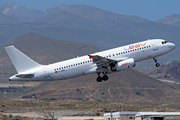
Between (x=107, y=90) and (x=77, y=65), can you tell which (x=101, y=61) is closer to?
(x=77, y=65)

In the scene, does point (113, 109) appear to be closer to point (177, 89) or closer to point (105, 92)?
point (105, 92)

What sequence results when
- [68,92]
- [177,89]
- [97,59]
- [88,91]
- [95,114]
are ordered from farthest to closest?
[177,89], [88,91], [68,92], [95,114], [97,59]

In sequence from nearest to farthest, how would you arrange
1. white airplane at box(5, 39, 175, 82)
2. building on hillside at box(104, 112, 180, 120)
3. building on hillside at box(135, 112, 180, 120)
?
building on hillside at box(135, 112, 180, 120) → building on hillside at box(104, 112, 180, 120) → white airplane at box(5, 39, 175, 82)

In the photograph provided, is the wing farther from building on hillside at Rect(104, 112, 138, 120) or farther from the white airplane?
building on hillside at Rect(104, 112, 138, 120)

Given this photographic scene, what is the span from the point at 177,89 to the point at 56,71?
144 m

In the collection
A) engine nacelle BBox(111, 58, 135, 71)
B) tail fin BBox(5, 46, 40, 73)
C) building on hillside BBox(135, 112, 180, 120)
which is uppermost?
tail fin BBox(5, 46, 40, 73)

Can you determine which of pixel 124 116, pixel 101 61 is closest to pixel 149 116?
pixel 124 116

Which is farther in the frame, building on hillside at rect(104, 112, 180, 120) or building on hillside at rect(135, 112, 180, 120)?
building on hillside at rect(104, 112, 180, 120)

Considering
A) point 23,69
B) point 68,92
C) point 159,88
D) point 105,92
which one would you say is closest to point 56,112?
point 23,69

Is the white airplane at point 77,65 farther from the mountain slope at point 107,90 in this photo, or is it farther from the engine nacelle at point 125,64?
the mountain slope at point 107,90

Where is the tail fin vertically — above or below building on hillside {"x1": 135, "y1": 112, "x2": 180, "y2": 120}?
above

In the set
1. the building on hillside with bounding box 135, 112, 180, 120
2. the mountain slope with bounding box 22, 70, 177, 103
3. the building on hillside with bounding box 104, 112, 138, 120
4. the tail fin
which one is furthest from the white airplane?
the mountain slope with bounding box 22, 70, 177, 103

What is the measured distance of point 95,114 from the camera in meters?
103

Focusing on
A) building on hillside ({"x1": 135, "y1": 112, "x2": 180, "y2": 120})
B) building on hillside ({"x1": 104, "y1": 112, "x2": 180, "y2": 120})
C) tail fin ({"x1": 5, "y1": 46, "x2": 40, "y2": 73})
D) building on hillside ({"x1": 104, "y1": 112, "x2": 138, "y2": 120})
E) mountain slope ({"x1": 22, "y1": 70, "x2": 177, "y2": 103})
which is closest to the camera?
building on hillside ({"x1": 135, "y1": 112, "x2": 180, "y2": 120})
